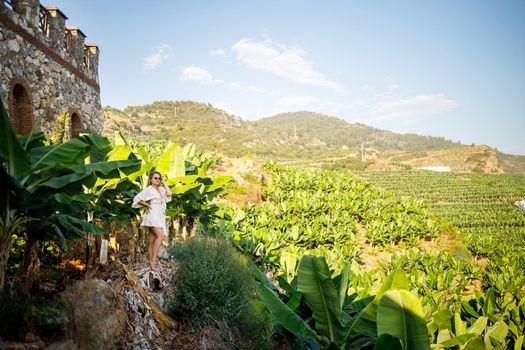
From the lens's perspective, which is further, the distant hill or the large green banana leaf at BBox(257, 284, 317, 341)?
the distant hill

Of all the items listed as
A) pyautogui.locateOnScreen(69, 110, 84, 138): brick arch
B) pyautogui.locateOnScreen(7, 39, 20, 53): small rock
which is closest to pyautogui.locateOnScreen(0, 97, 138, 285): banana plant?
pyautogui.locateOnScreen(7, 39, 20, 53): small rock

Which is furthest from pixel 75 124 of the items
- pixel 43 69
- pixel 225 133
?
pixel 225 133

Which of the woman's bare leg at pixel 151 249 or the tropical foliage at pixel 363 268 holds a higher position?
the woman's bare leg at pixel 151 249

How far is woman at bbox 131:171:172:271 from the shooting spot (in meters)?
4.91

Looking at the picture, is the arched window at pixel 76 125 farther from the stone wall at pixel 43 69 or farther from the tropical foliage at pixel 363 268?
the tropical foliage at pixel 363 268

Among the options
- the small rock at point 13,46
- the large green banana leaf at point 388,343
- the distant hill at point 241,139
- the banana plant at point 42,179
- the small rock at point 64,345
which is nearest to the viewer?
the large green banana leaf at point 388,343

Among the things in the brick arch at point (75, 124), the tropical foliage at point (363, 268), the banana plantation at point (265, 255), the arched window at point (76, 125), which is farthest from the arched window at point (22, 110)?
the tropical foliage at point (363, 268)

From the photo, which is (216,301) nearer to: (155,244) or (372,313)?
(155,244)

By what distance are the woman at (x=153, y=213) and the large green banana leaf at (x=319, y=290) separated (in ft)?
9.02

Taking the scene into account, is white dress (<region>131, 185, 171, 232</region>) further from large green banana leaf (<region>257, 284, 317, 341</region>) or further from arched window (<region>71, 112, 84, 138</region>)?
arched window (<region>71, 112, 84, 138</region>)

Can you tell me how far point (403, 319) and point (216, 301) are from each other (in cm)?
286

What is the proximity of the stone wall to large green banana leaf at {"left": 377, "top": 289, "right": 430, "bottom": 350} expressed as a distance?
639cm

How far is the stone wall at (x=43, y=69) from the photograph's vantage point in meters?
6.93

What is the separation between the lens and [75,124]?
410 inches
